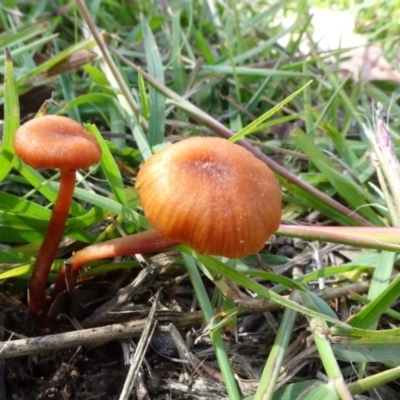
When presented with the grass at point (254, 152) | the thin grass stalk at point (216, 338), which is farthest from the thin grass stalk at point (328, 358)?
the thin grass stalk at point (216, 338)

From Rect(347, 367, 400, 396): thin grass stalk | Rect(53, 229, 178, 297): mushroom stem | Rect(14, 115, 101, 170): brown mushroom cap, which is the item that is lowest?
Rect(347, 367, 400, 396): thin grass stalk

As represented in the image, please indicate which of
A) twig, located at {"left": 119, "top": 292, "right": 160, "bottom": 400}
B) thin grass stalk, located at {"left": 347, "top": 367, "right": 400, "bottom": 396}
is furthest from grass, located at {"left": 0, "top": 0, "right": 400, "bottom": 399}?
twig, located at {"left": 119, "top": 292, "right": 160, "bottom": 400}

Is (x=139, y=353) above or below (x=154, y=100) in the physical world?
below

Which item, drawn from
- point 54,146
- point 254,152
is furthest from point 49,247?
point 254,152

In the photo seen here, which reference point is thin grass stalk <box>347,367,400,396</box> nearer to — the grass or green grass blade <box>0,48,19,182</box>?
the grass

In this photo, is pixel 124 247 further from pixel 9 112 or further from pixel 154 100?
pixel 154 100

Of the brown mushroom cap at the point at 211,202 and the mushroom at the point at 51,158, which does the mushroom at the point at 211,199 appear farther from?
the mushroom at the point at 51,158
